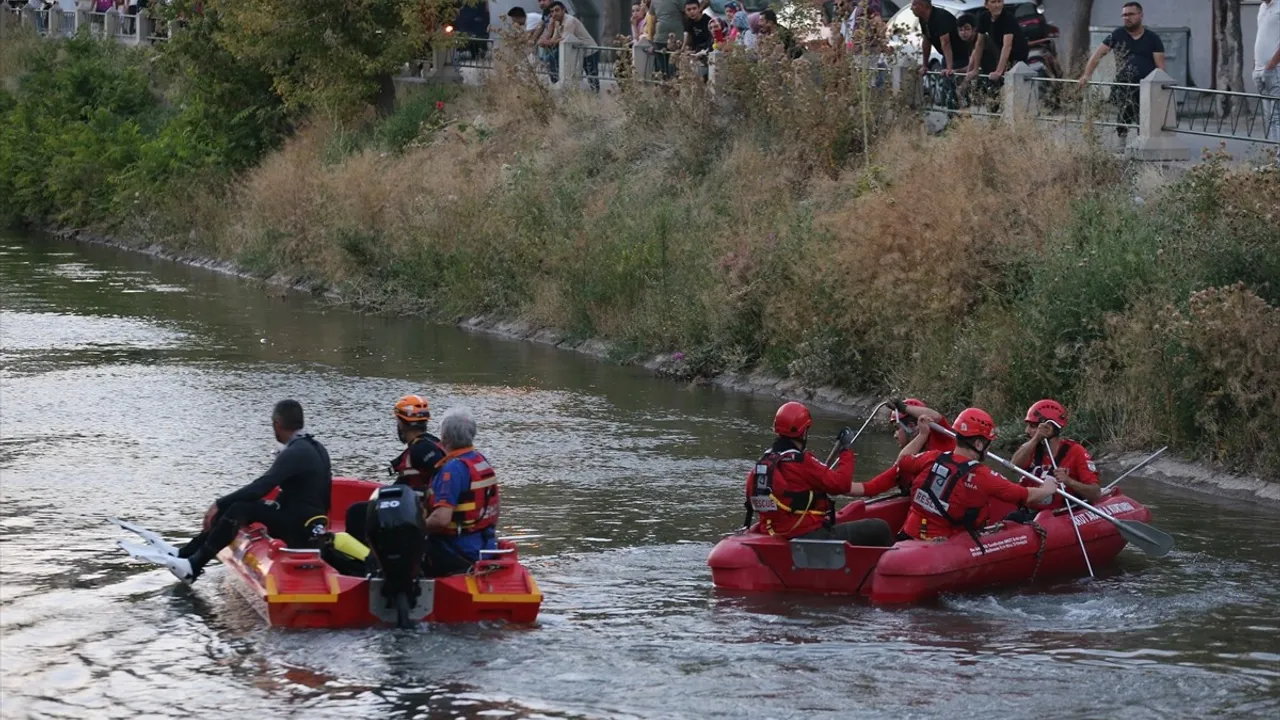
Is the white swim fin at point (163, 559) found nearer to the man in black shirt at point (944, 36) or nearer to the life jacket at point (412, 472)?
the life jacket at point (412, 472)

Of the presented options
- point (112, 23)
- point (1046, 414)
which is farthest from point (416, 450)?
point (112, 23)

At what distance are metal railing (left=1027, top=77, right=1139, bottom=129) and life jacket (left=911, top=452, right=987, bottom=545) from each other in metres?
9.21

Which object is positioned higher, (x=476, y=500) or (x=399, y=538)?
(x=476, y=500)

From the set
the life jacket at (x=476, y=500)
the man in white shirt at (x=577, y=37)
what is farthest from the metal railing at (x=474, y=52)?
the life jacket at (x=476, y=500)

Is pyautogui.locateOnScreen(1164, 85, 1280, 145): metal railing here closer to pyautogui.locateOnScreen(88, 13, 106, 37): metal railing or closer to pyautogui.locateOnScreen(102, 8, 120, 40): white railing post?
pyautogui.locateOnScreen(102, 8, 120, 40): white railing post

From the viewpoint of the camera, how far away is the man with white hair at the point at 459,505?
479 inches

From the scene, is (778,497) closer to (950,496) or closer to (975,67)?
(950,496)

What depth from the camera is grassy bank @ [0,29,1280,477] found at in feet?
58.7

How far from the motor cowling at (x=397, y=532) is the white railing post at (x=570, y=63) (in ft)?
72.4

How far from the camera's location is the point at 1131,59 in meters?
22.1

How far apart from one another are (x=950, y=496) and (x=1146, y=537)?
1.51 metres

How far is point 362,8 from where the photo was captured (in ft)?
118

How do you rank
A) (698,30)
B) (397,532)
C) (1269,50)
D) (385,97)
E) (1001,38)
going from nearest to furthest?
(397,532) → (1269,50) → (1001,38) → (698,30) → (385,97)

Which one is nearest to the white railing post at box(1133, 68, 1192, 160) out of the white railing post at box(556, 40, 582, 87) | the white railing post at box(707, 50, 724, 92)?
the white railing post at box(707, 50, 724, 92)
